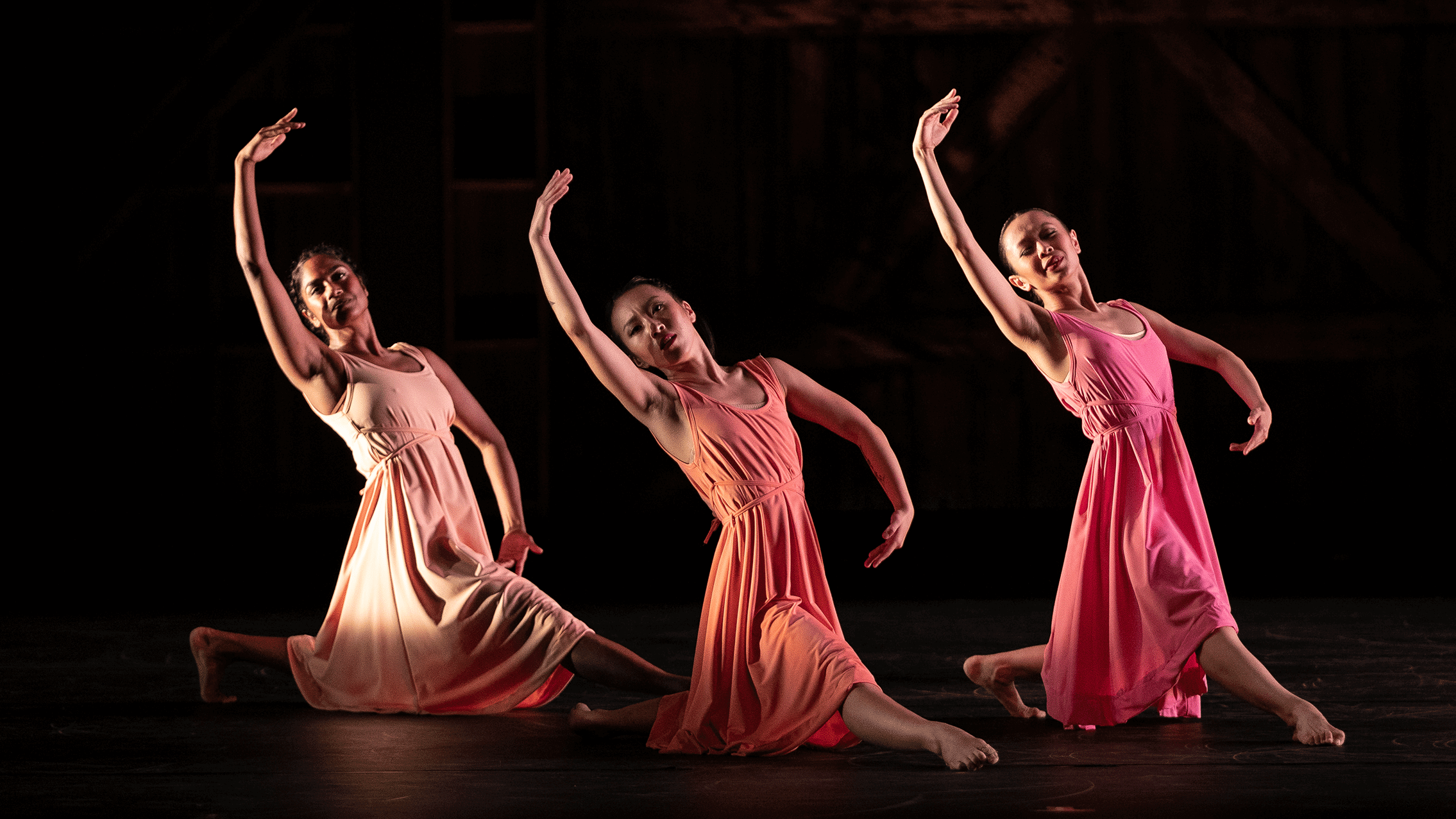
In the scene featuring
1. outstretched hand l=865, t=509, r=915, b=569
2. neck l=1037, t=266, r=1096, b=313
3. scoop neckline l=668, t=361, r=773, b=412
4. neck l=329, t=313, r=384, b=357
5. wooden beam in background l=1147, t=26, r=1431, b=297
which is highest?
wooden beam in background l=1147, t=26, r=1431, b=297

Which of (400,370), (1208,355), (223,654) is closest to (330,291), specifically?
(400,370)

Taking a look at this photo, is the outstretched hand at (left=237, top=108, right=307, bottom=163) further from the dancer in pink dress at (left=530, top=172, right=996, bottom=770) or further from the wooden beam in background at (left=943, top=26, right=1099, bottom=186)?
the wooden beam in background at (left=943, top=26, right=1099, bottom=186)

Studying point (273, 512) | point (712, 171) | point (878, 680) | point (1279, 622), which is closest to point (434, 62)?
point (712, 171)

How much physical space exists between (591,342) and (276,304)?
3.45ft

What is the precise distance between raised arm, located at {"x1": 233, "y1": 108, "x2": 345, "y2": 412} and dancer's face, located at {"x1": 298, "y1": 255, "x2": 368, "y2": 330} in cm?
7

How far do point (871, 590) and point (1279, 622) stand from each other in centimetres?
196

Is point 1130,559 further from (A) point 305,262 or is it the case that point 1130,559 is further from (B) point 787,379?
(A) point 305,262

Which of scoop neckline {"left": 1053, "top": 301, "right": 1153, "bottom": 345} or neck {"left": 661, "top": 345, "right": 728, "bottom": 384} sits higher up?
scoop neckline {"left": 1053, "top": 301, "right": 1153, "bottom": 345}

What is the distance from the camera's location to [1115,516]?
3293 millimetres

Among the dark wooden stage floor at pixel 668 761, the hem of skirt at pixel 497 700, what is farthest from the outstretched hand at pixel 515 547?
the dark wooden stage floor at pixel 668 761

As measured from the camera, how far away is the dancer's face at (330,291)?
3.89 m

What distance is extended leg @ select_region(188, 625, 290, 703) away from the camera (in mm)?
3842

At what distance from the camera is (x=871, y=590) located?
22.6ft

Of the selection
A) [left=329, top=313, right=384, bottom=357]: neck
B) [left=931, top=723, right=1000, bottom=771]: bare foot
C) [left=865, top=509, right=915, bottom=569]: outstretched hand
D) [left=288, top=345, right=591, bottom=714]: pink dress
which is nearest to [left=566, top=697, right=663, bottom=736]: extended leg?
[left=288, top=345, right=591, bottom=714]: pink dress
